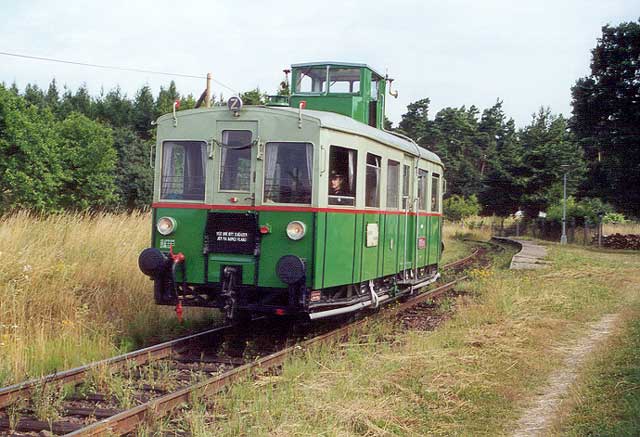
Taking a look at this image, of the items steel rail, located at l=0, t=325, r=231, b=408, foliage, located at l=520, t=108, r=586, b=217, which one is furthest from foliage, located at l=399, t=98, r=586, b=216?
steel rail, located at l=0, t=325, r=231, b=408

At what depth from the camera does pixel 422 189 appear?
1416 cm

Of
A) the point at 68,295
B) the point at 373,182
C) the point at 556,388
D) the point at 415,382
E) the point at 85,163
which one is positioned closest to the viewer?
the point at 415,382

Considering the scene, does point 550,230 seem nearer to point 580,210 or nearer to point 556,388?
point 580,210

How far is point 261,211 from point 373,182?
2.09 metres

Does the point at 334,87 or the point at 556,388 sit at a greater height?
the point at 334,87

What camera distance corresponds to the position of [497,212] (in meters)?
55.3

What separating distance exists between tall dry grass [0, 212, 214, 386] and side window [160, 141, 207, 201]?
1.98 meters

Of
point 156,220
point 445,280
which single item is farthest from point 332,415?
point 445,280

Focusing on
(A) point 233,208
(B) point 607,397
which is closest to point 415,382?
(B) point 607,397

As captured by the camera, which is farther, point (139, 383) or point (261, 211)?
point (261, 211)

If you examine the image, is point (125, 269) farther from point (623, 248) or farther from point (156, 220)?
point (623, 248)

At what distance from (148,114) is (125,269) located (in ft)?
179

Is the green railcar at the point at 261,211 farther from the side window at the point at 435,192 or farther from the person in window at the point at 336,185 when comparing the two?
the side window at the point at 435,192

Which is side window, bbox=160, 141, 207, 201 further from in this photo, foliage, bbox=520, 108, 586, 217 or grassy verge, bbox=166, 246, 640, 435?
foliage, bbox=520, 108, 586, 217
